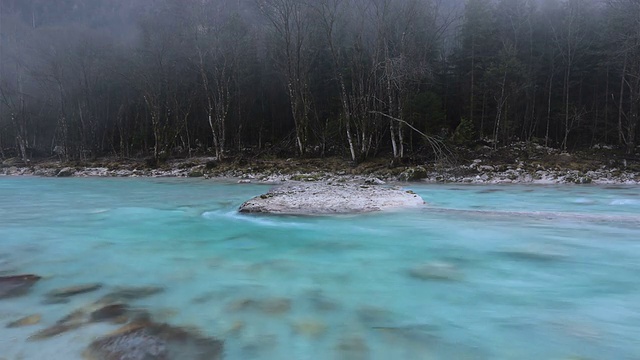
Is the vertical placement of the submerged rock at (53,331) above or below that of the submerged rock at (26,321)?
below

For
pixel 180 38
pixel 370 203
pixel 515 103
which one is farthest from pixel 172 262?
pixel 515 103

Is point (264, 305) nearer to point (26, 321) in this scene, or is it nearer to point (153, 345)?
point (153, 345)

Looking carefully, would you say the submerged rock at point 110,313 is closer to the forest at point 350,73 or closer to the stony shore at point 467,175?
the stony shore at point 467,175

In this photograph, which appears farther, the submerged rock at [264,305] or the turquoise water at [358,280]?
the submerged rock at [264,305]

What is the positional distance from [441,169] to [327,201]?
11913 mm

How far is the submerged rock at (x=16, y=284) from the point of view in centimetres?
441

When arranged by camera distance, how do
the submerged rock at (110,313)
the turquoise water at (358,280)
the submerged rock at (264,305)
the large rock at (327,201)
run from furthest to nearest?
the large rock at (327,201), the submerged rock at (264,305), the submerged rock at (110,313), the turquoise water at (358,280)

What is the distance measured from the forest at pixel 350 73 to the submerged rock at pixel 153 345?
1780 cm

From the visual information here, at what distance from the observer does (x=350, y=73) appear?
95.2 ft

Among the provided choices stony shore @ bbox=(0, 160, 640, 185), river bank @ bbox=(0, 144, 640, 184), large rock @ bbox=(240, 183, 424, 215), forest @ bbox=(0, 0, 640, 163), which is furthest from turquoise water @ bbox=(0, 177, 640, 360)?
forest @ bbox=(0, 0, 640, 163)

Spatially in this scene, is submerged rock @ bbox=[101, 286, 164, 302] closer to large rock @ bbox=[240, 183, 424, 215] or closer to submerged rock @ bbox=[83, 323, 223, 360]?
submerged rock @ bbox=[83, 323, 223, 360]

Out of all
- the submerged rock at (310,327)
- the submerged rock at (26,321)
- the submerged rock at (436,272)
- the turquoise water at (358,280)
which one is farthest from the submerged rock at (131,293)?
the submerged rock at (436,272)

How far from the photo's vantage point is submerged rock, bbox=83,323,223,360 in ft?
10.0

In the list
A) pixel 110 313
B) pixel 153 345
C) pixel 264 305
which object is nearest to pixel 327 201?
pixel 264 305
